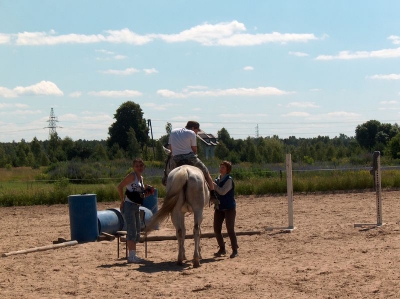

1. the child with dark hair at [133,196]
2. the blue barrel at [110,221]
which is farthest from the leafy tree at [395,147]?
the child with dark hair at [133,196]

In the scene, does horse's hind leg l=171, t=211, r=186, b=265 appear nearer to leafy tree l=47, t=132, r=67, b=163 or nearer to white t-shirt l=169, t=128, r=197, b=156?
white t-shirt l=169, t=128, r=197, b=156

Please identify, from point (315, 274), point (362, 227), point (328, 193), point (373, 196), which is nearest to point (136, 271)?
point (315, 274)

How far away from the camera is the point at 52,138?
63219mm

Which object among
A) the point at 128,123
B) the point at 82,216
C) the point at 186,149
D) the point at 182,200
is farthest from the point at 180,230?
the point at 128,123

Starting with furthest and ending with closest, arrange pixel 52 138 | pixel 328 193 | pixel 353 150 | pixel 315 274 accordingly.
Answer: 1. pixel 52 138
2. pixel 353 150
3. pixel 328 193
4. pixel 315 274

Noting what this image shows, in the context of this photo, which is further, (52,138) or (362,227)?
(52,138)

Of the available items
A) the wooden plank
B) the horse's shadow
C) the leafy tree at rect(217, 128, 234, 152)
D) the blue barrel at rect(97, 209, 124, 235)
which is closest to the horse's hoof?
the horse's shadow

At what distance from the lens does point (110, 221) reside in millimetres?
12695

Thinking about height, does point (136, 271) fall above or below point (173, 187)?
below

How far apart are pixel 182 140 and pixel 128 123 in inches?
1917

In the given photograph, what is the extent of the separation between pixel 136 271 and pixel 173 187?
135 cm

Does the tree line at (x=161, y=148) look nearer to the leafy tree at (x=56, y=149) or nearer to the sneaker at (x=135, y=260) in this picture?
the leafy tree at (x=56, y=149)

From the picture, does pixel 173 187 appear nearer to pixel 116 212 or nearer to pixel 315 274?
pixel 315 274

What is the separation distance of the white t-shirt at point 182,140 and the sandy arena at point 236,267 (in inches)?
69.8
